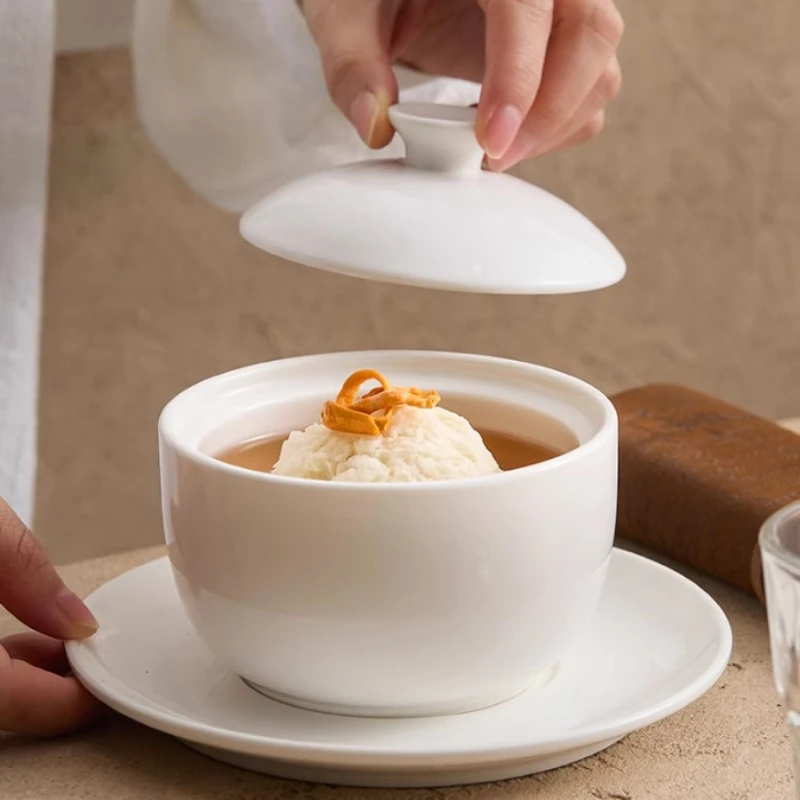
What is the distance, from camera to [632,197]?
1.56 metres

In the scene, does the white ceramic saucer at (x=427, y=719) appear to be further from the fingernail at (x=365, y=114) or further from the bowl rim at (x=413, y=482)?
the fingernail at (x=365, y=114)

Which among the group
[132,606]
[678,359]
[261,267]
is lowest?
[678,359]

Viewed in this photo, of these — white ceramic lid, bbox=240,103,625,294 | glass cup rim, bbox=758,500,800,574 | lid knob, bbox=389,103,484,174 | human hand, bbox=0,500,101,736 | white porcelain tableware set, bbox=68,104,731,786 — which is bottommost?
human hand, bbox=0,500,101,736

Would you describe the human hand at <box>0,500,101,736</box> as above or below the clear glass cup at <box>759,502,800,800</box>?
below

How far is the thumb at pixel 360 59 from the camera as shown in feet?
2.11

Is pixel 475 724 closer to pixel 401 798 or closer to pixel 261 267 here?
pixel 401 798

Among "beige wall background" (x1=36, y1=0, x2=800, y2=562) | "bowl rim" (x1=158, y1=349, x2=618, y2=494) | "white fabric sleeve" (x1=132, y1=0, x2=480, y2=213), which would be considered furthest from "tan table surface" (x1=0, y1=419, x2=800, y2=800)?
"beige wall background" (x1=36, y1=0, x2=800, y2=562)

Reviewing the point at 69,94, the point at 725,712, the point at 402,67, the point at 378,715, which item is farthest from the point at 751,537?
the point at 69,94

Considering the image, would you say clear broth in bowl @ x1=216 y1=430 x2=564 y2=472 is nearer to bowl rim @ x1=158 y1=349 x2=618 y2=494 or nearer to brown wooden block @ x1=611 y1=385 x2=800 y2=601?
bowl rim @ x1=158 y1=349 x2=618 y2=494

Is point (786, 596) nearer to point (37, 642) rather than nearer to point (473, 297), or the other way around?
point (37, 642)

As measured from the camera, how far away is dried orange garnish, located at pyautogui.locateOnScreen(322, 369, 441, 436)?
1.76ft

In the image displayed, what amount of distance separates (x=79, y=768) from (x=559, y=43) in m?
0.43

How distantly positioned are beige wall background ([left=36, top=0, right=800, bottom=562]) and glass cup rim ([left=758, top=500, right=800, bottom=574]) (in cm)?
94

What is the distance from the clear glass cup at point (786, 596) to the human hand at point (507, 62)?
0.25 meters
